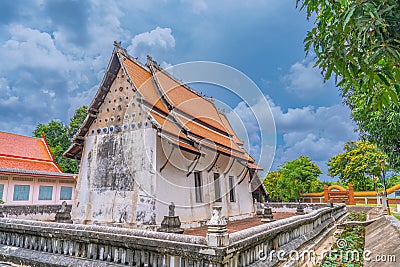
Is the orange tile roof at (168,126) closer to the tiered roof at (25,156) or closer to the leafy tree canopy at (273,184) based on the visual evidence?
the tiered roof at (25,156)

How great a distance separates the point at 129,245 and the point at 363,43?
4.13 metres

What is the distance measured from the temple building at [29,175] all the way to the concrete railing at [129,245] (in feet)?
41.6

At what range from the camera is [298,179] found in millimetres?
28672

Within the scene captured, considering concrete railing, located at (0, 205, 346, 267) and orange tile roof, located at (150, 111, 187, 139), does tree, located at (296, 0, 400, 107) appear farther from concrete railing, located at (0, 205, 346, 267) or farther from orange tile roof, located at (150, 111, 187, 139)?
orange tile roof, located at (150, 111, 187, 139)

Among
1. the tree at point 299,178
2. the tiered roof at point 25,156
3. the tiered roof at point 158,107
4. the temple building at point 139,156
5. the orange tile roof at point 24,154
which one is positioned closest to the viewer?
the temple building at point 139,156

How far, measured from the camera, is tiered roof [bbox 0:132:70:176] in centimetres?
1814

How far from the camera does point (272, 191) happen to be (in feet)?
104

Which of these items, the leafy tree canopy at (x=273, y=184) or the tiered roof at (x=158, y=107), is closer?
the tiered roof at (x=158, y=107)

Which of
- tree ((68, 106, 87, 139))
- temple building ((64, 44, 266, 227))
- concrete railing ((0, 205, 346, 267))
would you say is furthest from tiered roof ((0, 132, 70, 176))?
concrete railing ((0, 205, 346, 267))

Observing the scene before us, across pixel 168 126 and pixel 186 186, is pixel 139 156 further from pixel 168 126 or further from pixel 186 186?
pixel 186 186

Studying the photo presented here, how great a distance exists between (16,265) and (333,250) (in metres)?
7.65

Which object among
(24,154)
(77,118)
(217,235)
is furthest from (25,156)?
(217,235)

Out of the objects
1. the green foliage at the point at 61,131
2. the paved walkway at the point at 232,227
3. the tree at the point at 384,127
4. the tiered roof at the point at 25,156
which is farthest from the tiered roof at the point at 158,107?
the green foliage at the point at 61,131

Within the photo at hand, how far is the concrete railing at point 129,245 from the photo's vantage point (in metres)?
3.79
